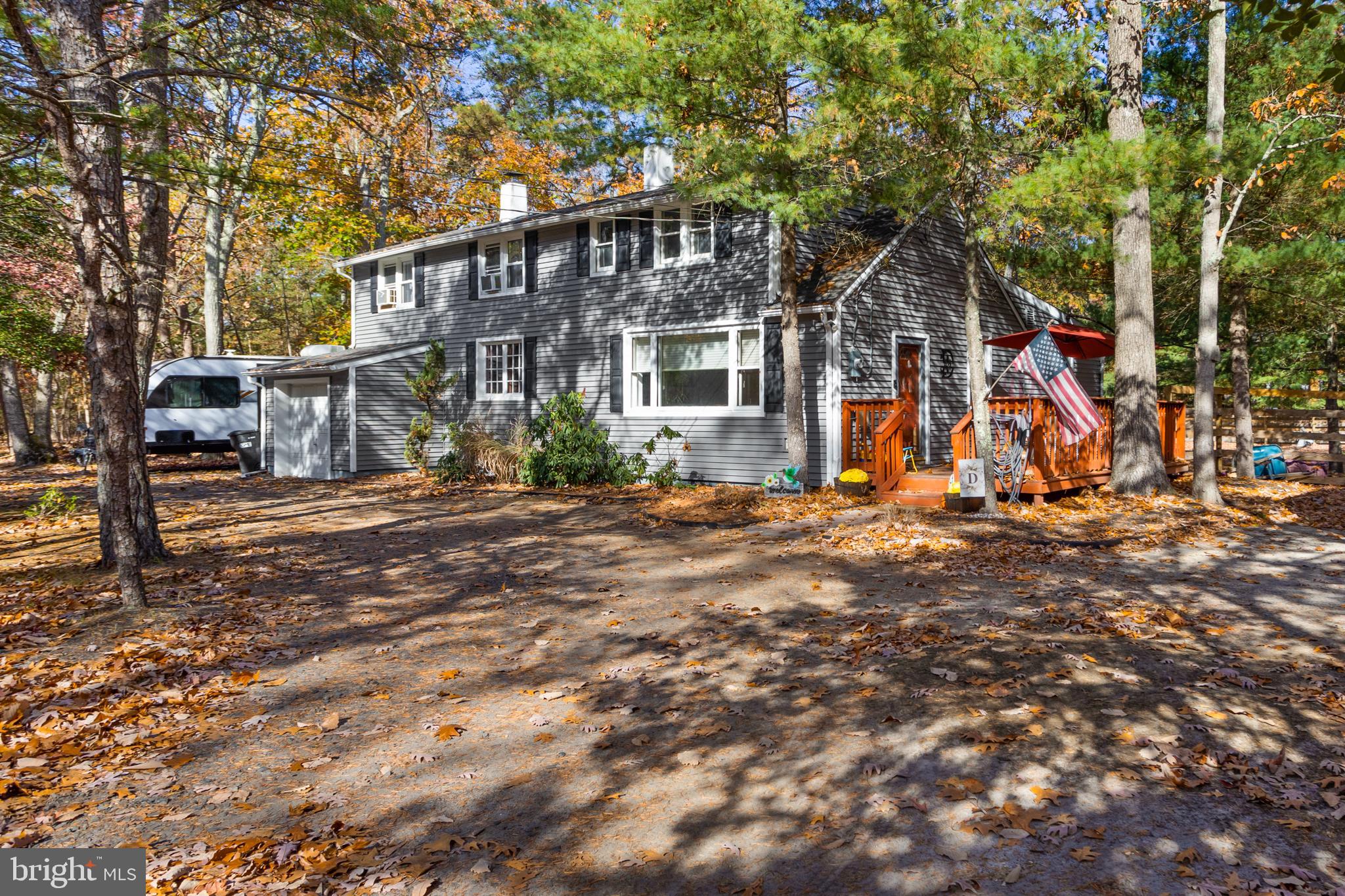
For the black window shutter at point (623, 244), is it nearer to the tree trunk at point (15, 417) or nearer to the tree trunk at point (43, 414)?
the tree trunk at point (15, 417)

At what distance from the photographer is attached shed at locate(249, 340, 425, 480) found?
1934 centimetres

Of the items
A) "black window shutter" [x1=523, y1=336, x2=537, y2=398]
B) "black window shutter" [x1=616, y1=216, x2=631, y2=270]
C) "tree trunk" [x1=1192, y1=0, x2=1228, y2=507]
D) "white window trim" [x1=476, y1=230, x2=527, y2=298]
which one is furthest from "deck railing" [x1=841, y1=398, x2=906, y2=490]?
"white window trim" [x1=476, y1=230, x2=527, y2=298]

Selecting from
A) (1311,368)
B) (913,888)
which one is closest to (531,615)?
(913,888)

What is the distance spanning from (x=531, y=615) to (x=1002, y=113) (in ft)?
29.6

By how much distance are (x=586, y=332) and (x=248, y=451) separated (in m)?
9.65

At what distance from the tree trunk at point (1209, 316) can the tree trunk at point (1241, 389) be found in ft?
15.4

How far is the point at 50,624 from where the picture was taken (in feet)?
21.2

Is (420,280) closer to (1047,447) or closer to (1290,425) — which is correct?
(1047,447)

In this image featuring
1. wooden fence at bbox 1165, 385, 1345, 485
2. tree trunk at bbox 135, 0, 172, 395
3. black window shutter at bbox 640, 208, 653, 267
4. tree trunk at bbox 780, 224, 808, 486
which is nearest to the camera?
tree trunk at bbox 135, 0, 172, 395

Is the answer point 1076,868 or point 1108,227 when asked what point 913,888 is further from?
point 1108,227

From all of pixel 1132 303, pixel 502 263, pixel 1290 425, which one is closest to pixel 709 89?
pixel 1132 303

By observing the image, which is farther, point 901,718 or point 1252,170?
point 1252,170

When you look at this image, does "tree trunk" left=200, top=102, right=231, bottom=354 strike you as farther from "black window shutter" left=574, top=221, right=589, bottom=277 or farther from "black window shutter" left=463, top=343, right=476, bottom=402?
"black window shutter" left=574, top=221, right=589, bottom=277

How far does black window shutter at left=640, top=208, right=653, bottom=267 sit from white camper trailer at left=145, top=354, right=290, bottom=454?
43.7 feet
